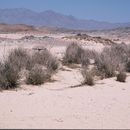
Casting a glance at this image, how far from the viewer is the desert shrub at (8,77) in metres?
13.5

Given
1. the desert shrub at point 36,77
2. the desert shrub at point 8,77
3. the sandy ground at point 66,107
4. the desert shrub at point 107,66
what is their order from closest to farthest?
the sandy ground at point 66,107 → the desert shrub at point 8,77 → the desert shrub at point 36,77 → the desert shrub at point 107,66

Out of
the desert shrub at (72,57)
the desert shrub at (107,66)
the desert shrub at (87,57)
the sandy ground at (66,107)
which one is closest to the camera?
the sandy ground at (66,107)

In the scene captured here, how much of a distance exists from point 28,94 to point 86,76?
10.0 feet

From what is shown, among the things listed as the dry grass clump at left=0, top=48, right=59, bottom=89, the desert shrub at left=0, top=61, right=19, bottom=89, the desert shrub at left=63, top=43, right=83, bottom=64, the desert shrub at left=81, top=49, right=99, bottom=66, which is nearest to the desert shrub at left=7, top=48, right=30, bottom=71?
the dry grass clump at left=0, top=48, right=59, bottom=89

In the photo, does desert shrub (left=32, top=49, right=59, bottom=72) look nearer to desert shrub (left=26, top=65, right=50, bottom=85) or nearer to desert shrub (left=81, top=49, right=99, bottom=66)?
desert shrub (left=81, top=49, right=99, bottom=66)

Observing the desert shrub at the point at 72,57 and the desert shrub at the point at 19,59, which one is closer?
the desert shrub at the point at 19,59

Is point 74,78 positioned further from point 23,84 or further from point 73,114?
point 73,114

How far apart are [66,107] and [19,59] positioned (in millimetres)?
7068

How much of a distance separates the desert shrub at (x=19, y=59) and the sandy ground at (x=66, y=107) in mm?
1855

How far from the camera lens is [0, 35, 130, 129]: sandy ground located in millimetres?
9023

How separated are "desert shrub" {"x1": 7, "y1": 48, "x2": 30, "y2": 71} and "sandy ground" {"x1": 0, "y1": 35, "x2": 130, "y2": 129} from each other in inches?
73.0

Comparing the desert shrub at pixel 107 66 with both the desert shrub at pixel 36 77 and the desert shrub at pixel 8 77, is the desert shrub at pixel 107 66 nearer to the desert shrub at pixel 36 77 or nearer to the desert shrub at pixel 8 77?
the desert shrub at pixel 36 77

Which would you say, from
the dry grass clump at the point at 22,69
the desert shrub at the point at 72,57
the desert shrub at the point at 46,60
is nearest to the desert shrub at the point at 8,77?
the dry grass clump at the point at 22,69

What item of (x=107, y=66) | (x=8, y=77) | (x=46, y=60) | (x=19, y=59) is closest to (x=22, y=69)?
(x=19, y=59)
